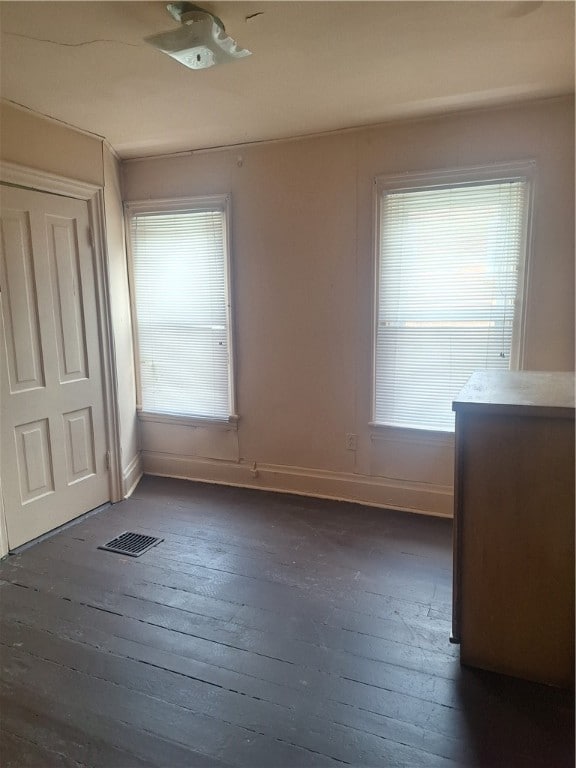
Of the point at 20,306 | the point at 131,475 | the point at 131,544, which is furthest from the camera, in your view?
the point at 131,475

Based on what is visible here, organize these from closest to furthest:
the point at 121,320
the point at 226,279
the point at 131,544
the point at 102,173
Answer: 1. the point at 131,544
2. the point at 102,173
3. the point at 226,279
4. the point at 121,320

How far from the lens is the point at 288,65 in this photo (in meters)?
2.32

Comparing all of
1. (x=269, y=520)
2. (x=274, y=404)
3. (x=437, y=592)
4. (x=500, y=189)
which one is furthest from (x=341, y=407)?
(x=500, y=189)

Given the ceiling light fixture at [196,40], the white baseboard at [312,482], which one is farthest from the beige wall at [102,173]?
the ceiling light fixture at [196,40]

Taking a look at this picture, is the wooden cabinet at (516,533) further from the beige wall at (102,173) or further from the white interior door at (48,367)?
the beige wall at (102,173)

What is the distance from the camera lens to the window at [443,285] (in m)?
2.97

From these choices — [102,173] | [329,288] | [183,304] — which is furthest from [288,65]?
[183,304]

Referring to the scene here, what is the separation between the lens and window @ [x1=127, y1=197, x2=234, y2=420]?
3.69 m

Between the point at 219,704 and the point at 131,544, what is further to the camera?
the point at 131,544

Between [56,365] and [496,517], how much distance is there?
2648mm

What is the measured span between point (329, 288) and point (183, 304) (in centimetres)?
116

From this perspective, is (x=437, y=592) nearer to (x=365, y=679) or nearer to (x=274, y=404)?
(x=365, y=679)

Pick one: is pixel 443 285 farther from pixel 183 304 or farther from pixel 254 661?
pixel 254 661

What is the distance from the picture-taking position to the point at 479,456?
1873 millimetres
